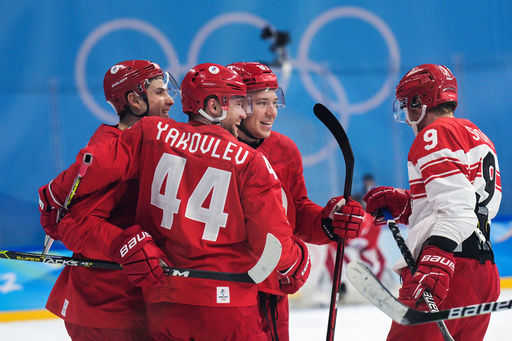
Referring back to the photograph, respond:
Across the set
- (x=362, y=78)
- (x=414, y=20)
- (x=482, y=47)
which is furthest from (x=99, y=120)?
(x=482, y=47)

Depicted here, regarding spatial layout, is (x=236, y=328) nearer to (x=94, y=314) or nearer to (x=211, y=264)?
(x=211, y=264)

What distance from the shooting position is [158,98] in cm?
274

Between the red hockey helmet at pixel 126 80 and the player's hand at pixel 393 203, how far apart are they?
106 cm

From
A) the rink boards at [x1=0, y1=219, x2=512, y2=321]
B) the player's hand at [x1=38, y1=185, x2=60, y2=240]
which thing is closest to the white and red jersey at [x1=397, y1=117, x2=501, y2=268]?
the player's hand at [x1=38, y1=185, x2=60, y2=240]

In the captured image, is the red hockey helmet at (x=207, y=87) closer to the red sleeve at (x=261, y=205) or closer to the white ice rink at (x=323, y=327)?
the red sleeve at (x=261, y=205)

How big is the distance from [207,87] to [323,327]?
9.04ft

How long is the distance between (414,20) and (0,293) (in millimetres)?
5371

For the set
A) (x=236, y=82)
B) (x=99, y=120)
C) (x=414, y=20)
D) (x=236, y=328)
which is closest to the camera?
(x=236, y=328)

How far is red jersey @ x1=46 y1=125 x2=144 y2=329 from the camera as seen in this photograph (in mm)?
2311

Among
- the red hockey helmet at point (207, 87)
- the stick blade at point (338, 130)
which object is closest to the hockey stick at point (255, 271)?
the red hockey helmet at point (207, 87)

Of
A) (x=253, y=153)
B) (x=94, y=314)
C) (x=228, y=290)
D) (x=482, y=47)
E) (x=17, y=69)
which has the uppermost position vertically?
(x=482, y=47)

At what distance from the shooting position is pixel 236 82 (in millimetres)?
2377

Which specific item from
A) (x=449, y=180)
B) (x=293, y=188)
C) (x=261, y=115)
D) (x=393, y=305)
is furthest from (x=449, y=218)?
(x=261, y=115)

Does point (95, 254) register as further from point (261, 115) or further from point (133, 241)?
point (261, 115)
